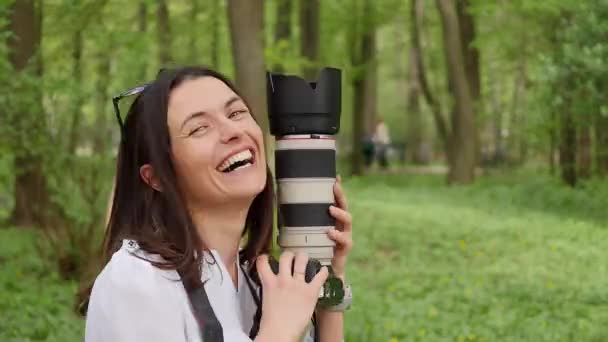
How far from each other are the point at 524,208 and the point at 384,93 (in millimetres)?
29877

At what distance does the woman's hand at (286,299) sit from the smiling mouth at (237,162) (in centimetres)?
19

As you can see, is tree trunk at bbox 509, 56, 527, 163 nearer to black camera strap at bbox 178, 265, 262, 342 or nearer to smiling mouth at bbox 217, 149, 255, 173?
smiling mouth at bbox 217, 149, 255, 173

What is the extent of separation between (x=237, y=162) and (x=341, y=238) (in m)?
0.35

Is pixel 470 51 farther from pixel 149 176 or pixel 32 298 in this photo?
pixel 149 176

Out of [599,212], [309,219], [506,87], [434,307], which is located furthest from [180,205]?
[506,87]

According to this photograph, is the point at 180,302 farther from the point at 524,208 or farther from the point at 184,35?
the point at 184,35

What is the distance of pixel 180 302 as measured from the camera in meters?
1.59

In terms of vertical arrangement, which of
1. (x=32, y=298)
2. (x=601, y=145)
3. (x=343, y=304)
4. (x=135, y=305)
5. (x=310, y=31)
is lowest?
(x=32, y=298)

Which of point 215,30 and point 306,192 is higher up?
point 215,30

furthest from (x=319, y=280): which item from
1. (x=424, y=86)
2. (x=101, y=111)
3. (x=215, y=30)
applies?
(x=215, y=30)

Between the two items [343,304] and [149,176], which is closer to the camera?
[149,176]

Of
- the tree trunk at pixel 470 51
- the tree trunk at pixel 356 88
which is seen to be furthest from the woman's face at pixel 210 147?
the tree trunk at pixel 356 88

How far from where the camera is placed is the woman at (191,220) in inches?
62.4

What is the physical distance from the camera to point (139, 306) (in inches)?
60.7
